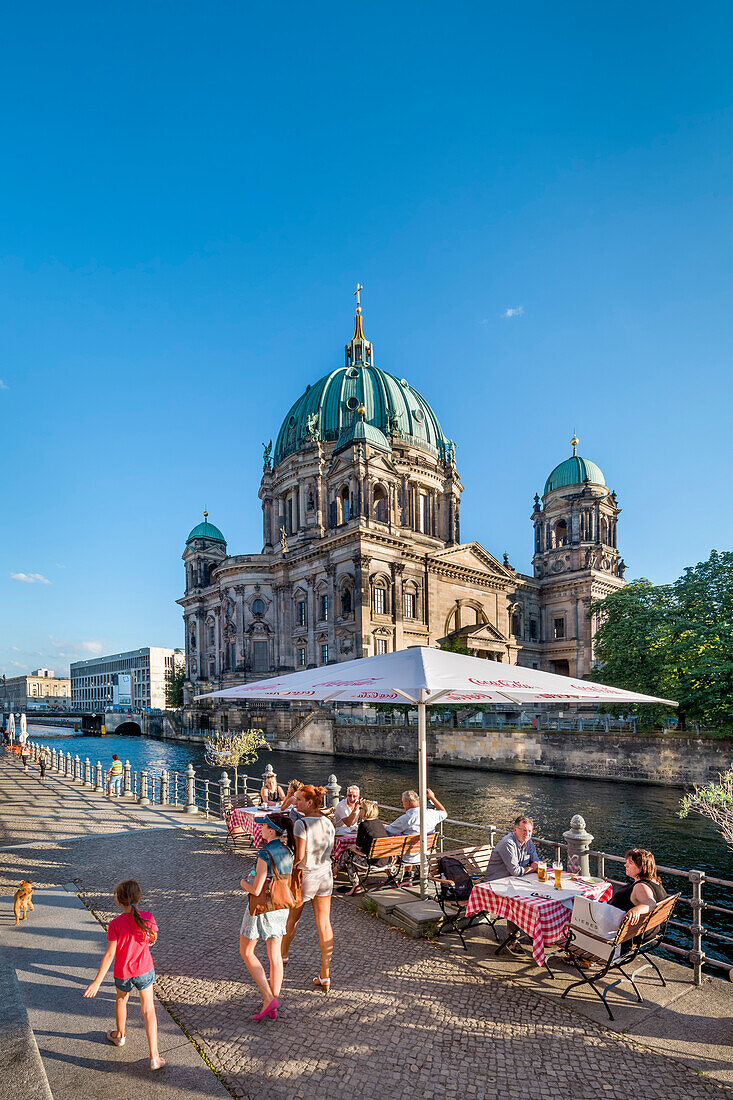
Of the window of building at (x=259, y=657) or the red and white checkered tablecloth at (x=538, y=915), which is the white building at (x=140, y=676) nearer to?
the window of building at (x=259, y=657)

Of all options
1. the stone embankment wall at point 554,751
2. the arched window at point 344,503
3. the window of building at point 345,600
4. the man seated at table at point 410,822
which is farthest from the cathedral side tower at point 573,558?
the man seated at table at point 410,822

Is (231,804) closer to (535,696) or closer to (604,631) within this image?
(535,696)

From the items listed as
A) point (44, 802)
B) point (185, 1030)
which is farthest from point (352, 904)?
point (44, 802)

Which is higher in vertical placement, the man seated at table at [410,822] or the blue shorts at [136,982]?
the blue shorts at [136,982]

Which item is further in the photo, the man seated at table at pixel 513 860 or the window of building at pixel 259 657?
the window of building at pixel 259 657

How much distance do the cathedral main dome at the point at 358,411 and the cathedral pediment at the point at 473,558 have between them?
14935 mm

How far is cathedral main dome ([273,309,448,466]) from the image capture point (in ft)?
251

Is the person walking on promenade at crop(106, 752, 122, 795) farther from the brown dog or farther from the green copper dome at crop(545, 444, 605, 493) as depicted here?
the green copper dome at crop(545, 444, 605, 493)

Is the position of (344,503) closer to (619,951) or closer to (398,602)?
(398,602)

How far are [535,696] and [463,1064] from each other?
505 cm

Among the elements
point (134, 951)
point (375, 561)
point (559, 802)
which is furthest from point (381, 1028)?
point (375, 561)

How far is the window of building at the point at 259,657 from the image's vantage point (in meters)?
72.1

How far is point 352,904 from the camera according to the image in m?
9.66

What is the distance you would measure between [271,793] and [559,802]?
1851cm
